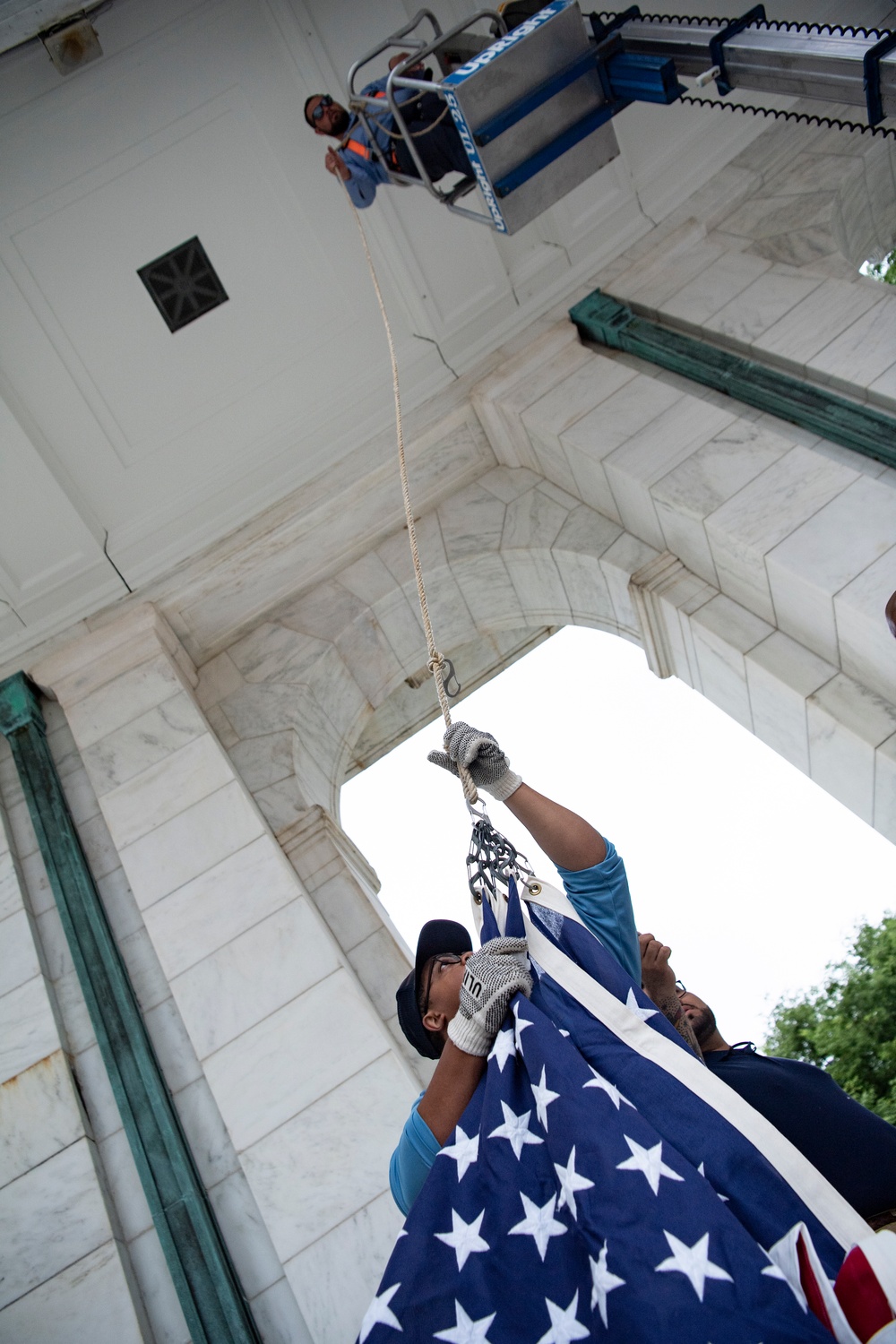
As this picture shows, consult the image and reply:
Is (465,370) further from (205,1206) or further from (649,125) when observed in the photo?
(205,1206)

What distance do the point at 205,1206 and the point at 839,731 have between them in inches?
101

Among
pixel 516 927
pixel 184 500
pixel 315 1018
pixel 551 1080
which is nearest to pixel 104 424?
pixel 184 500

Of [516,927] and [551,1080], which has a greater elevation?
[516,927]

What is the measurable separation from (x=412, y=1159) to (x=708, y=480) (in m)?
2.81

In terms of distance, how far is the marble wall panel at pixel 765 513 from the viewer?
371 centimetres

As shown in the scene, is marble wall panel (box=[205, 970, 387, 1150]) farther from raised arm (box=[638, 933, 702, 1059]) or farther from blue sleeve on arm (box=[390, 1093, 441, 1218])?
blue sleeve on arm (box=[390, 1093, 441, 1218])

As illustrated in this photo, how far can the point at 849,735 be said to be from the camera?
11.4 ft

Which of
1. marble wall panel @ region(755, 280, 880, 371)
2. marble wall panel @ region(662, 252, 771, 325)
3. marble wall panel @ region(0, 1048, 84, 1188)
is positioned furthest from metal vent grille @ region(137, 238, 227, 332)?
marble wall panel @ region(0, 1048, 84, 1188)

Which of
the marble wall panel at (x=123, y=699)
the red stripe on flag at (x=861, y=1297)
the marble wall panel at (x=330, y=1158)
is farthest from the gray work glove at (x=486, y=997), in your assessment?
the marble wall panel at (x=123, y=699)

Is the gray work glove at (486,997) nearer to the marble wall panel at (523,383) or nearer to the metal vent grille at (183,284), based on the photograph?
the marble wall panel at (523,383)

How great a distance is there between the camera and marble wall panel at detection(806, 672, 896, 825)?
344cm

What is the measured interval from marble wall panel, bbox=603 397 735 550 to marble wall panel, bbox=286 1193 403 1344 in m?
2.72

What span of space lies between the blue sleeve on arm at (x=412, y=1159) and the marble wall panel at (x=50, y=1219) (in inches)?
64.3

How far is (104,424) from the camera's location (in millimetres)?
4922
